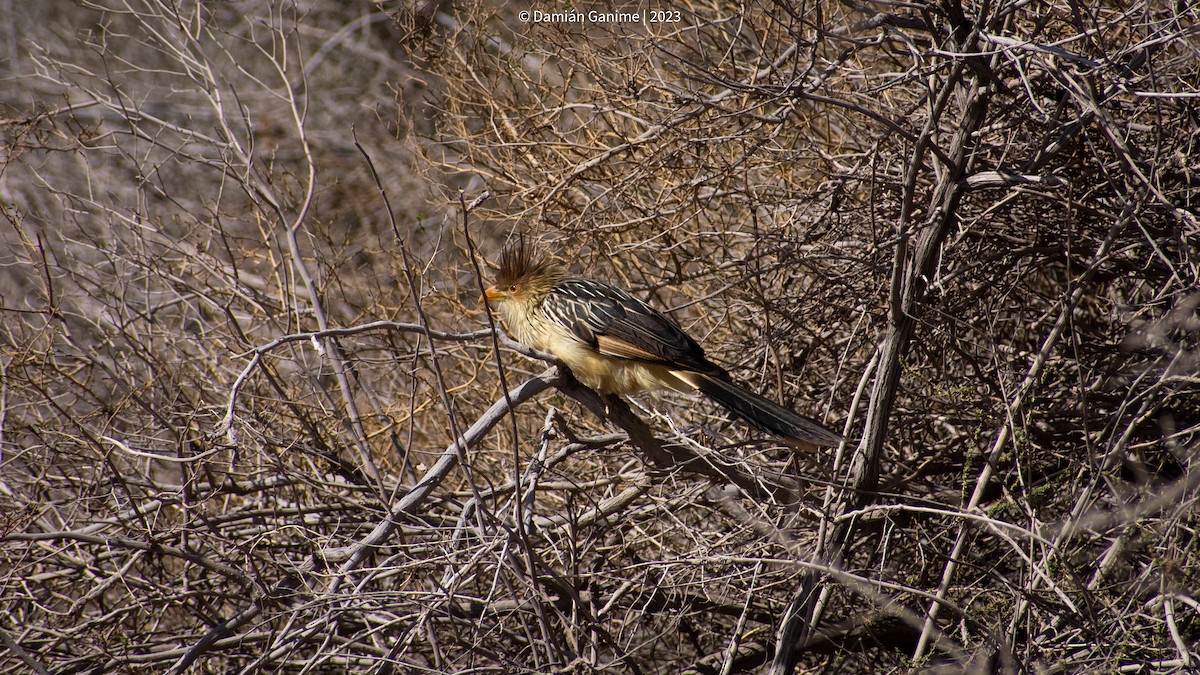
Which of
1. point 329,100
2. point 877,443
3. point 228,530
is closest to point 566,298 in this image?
point 877,443

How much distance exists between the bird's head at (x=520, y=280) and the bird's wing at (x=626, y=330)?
0.17 meters

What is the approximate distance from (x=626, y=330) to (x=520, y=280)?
1.99 ft

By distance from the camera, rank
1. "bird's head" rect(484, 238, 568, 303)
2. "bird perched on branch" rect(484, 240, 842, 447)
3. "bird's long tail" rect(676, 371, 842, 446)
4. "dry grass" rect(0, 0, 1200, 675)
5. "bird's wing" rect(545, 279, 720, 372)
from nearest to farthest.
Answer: "dry grass" rect(0, 0, 1200, 675) < "bird's long tail" rect(676, 371, 842, 446) < "bird perched on branch" rect(484, 240, 842, 447) < "bird's wing" rect(545, 279, 720, 372) < "bird's head" rect(484, 238, 568, 303)

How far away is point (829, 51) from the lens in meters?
4.67

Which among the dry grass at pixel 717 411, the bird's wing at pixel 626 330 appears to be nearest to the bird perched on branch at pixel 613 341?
the bird's wing at pixel 626 330

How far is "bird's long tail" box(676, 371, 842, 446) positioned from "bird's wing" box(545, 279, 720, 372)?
0.07 metres

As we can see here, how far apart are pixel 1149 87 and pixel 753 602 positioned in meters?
2.29

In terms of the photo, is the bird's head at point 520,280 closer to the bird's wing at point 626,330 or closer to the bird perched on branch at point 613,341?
the bird perched on branch at point 613,341

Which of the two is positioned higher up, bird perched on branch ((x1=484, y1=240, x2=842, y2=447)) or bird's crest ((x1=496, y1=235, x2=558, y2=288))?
bird's crest ((x1=496, y1=235, x2=558, y2=288))

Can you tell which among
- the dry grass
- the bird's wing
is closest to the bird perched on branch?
the bird's wing

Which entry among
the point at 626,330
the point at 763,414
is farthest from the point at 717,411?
the point at 763,414

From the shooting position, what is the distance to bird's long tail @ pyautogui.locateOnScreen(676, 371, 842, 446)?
11.2 ft

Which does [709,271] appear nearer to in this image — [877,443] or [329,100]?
[877,443]

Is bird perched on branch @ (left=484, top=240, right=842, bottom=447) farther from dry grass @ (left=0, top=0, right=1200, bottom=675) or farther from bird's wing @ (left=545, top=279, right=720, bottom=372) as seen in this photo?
dry grass @ (left=0, top=0, right=1200, bottom=675)
